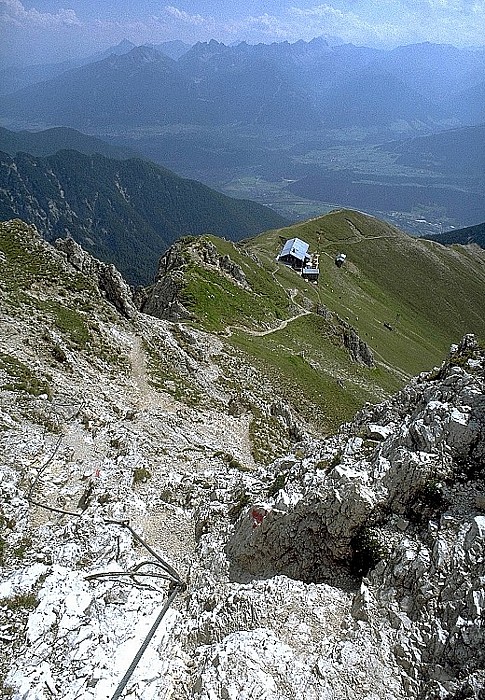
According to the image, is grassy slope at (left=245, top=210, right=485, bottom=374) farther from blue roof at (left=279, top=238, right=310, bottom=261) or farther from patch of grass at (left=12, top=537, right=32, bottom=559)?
patch of grass at (left=12, top=537, right=32, bottom=559)

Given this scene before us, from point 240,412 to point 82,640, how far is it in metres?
25.6

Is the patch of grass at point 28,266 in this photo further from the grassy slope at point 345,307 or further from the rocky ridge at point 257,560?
the grassy slope at point 345,307

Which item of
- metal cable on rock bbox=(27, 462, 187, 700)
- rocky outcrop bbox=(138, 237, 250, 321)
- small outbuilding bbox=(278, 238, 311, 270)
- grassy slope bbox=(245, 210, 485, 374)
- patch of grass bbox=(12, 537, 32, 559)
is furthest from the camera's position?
small outbuilding bbox=(278, 238, 311, 270)

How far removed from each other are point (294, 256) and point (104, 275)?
8049 cm

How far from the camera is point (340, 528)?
14.9m

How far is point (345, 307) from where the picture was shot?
11344 centimetres

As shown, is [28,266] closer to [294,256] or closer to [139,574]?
[139,574]

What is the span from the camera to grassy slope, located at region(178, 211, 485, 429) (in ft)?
184

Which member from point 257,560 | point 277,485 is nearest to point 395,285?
point 277,485

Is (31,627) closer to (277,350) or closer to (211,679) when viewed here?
(211,679)

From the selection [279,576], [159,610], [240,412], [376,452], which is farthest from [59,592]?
[240,412]

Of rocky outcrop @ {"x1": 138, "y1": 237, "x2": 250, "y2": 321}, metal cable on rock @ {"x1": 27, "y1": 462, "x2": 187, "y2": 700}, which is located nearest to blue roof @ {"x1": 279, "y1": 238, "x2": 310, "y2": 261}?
rocky outcrop @ {"x1": 138, "y1": 237, "x2": 250, "y2": 321}

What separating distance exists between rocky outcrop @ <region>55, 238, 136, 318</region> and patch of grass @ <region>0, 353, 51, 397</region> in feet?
59.1

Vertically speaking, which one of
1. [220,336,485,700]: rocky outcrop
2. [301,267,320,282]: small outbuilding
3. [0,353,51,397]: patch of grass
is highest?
[220,336,485,700]: rocky outcrop
